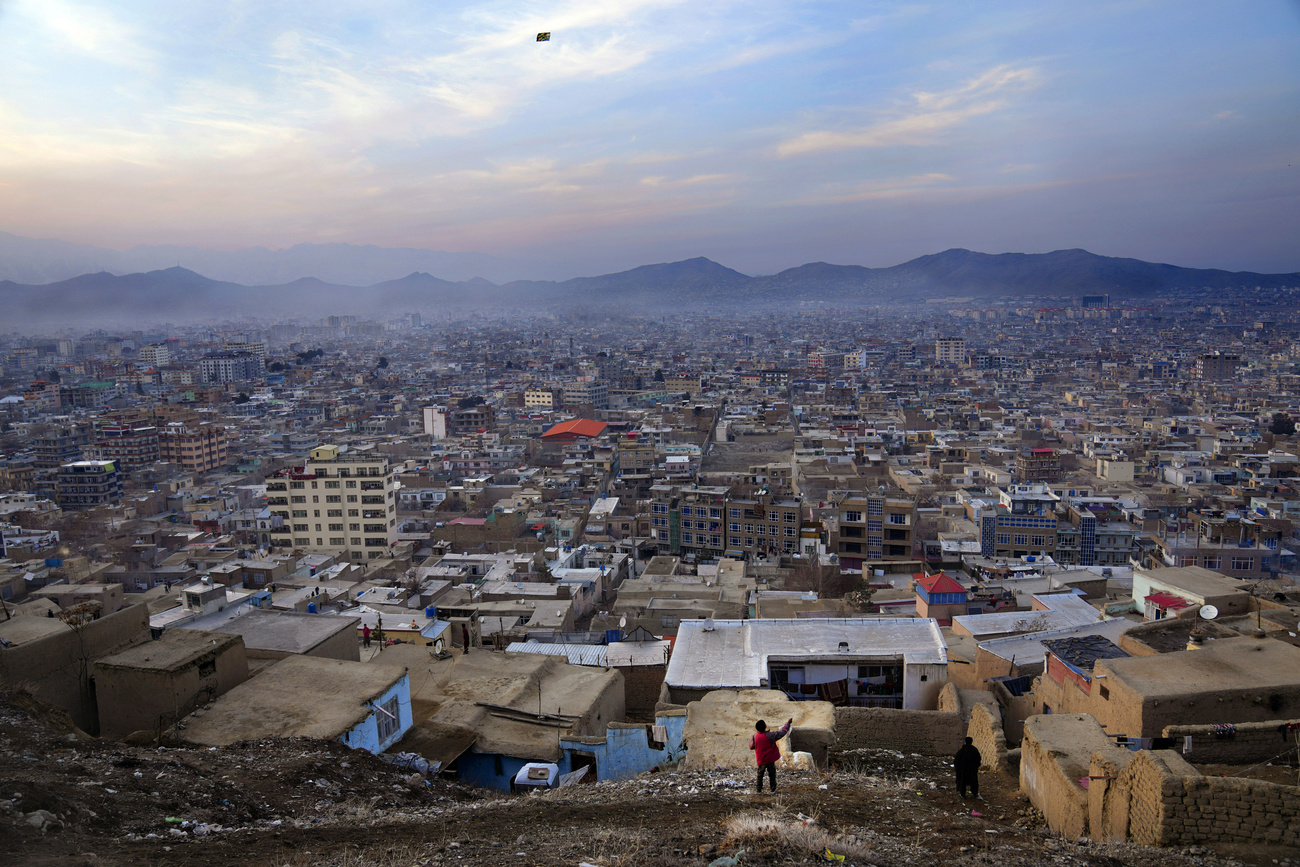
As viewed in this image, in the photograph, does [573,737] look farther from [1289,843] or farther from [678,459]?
[678,459]

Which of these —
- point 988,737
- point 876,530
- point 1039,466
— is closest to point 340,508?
point 876,530

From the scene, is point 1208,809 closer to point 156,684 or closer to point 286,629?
point 156,684

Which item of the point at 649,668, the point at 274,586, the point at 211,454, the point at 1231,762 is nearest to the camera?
the point at 1231,762

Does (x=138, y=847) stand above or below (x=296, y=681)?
above

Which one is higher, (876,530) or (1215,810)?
(1215,810)

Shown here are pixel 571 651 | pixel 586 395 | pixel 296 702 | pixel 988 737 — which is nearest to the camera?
pixel 988 737

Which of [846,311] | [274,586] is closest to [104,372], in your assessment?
[274,586]
